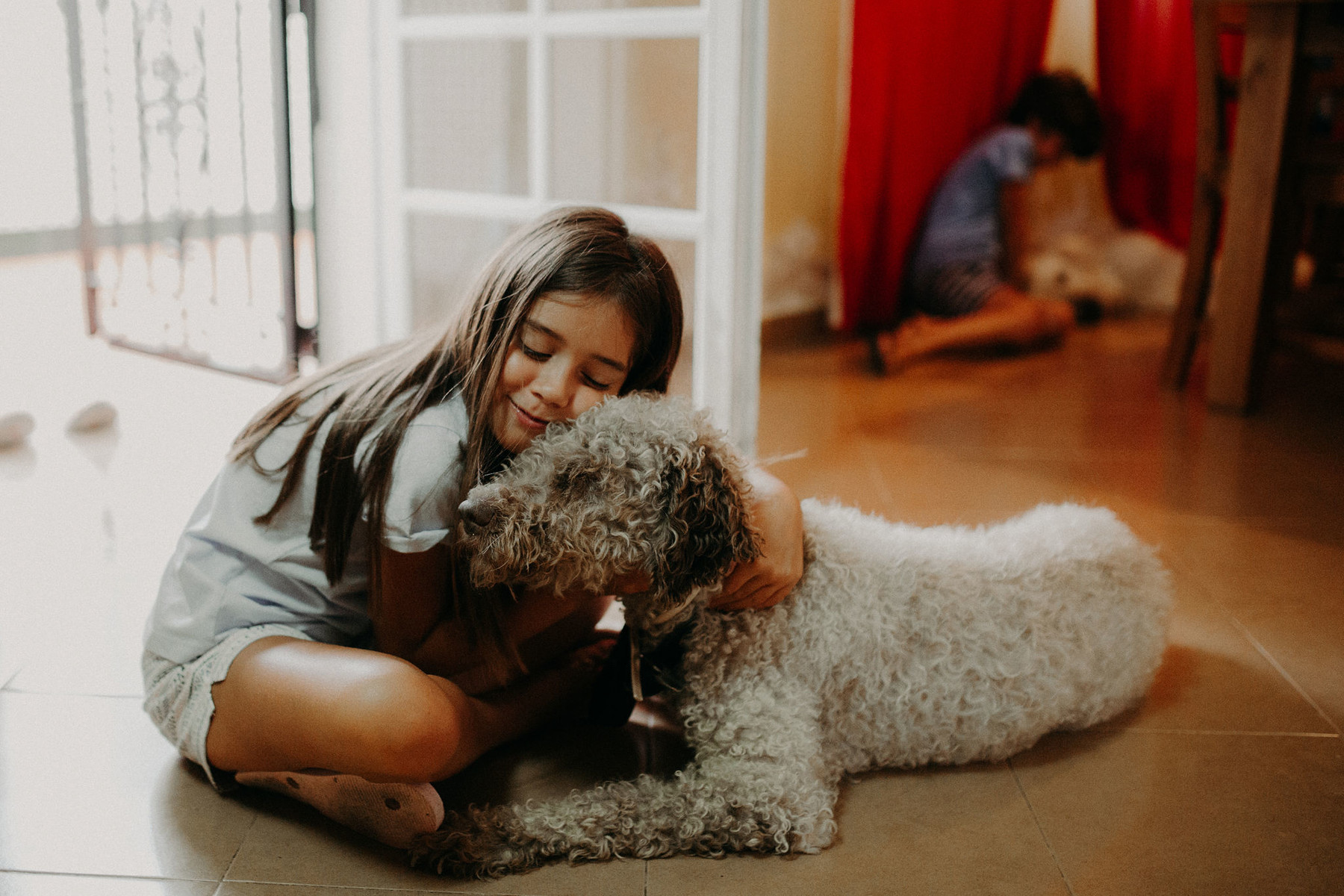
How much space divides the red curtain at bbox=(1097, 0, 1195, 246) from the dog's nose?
425cm

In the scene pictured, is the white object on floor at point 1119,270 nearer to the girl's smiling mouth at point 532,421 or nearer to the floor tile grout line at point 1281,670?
the floor tile grout line at point 1281,670

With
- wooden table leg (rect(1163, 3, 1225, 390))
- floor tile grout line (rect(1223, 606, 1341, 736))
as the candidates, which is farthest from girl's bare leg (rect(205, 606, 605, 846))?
wooden table leg (rect(1163, 3, 1225, 390))

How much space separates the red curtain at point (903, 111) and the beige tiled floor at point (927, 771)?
113cm

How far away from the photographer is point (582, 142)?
2861 millimetres

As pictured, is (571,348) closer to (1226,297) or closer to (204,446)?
(204,446)

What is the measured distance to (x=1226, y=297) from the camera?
3254 mm

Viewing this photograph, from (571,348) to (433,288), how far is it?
5.98 ft

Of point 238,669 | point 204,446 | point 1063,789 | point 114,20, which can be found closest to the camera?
point 238,669

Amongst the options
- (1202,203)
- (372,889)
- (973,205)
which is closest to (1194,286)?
(1202,203)

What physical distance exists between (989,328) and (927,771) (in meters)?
2.79

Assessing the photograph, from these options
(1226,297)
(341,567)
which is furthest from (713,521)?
(1226,297)

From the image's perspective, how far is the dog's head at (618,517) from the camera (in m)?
1.30

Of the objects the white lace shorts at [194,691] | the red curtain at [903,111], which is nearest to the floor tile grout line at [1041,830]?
the white lace shorts at [194,691]

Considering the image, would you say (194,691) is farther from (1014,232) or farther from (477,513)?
(1014,232)
